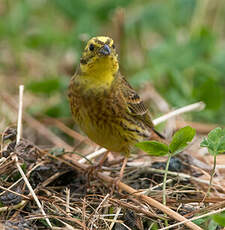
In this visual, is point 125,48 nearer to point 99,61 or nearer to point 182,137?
point 99,61

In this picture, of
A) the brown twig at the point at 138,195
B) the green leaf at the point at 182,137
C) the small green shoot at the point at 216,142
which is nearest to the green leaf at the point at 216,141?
the small green shoot at the point at 216,142

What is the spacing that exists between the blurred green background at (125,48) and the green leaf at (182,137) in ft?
6.87

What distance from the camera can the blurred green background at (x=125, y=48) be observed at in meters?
→ 5.66

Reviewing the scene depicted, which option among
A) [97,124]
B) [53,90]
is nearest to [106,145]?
[97,124]

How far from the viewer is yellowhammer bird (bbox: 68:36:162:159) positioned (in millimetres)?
3600

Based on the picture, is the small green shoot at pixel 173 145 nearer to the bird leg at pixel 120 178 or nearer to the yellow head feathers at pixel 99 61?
the bird leg at pixel 120 178

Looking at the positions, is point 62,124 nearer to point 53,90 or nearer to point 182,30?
point 53,90

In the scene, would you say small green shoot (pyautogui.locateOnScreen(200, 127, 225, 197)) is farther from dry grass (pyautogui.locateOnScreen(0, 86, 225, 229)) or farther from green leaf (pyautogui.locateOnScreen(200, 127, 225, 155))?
dry grass (pyautogui.locateOnScreen(0, 86, 225, 229))

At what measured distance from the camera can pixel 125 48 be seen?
6449 millimetres

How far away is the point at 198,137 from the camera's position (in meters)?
4.94

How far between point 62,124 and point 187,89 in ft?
5.06

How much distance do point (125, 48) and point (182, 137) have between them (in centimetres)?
344

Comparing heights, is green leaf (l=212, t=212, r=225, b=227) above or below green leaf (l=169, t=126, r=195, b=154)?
below

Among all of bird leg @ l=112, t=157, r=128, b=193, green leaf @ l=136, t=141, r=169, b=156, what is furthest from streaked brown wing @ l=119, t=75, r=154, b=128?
green leaf @ l=136, t=141, r=169, b=156
